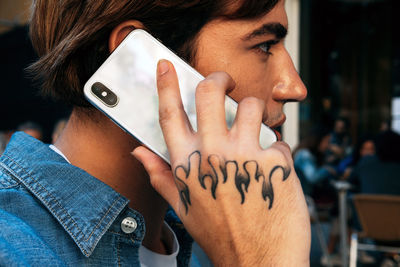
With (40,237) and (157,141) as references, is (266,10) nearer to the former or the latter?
(157,141)

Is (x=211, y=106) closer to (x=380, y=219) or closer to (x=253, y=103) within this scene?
(x=253, y=103)

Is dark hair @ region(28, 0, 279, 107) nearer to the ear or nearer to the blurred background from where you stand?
the ear

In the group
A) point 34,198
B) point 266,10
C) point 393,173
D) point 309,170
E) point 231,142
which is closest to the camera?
point 231,142

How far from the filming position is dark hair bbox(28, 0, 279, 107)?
898 mm

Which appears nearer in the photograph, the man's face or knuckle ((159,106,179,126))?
knuckle ((159,106,179,126))

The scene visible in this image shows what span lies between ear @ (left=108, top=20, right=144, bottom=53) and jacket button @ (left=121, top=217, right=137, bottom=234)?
0.37 meters

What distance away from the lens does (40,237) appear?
0.76 m

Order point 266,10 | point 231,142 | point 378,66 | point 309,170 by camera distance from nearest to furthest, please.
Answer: point 231,142 → point 266,10 → point 309,170 → point 378,66

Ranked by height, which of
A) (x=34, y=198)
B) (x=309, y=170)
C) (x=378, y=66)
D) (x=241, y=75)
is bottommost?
(x=309, y=170)

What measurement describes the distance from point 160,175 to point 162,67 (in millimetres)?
221

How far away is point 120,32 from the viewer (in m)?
0.92

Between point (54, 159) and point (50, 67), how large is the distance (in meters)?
0.22

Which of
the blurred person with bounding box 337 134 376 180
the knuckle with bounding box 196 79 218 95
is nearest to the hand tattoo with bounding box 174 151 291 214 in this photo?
the knuckle with bounding box 196 79 218 95

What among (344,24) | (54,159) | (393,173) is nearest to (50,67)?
(54,159)
